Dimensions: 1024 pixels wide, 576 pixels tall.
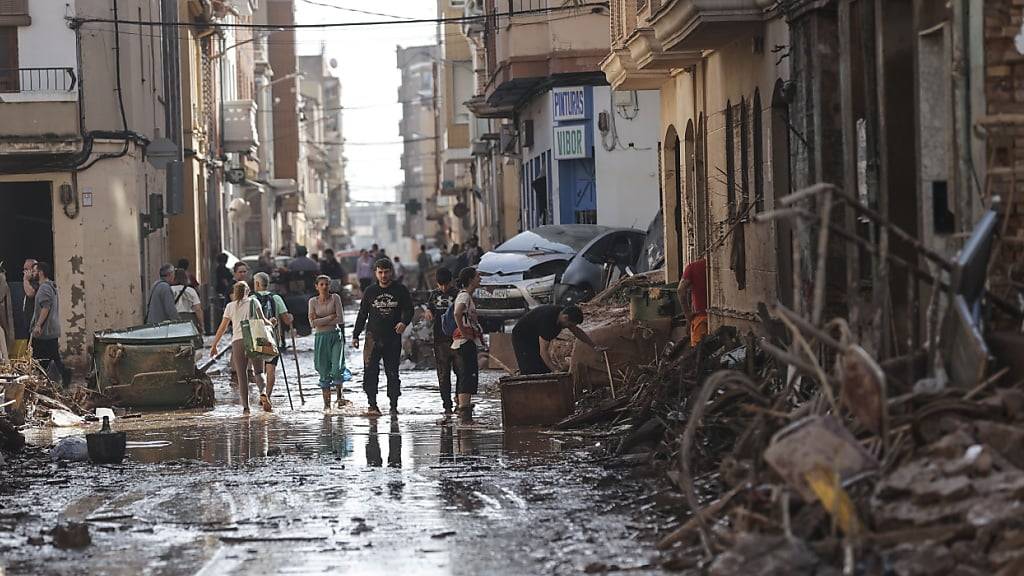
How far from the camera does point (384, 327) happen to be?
18.7 m

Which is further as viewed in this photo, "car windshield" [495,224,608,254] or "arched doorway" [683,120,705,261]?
"car windshield" [495,224,608,254]

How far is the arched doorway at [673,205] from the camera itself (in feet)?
79.7

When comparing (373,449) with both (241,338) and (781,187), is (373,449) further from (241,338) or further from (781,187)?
(241,338)

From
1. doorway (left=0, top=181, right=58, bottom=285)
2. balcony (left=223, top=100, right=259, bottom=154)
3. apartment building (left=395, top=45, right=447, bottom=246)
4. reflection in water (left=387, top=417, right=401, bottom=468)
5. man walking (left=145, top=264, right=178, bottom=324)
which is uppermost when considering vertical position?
apartment building (left=395, top=45, right=447, bottom=246)

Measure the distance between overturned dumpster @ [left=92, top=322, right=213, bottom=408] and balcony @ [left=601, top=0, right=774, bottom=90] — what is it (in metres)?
6.15

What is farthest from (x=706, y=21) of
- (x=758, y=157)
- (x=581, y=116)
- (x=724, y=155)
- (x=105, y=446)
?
(x=581, y=116)

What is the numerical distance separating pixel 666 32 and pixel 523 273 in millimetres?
9450

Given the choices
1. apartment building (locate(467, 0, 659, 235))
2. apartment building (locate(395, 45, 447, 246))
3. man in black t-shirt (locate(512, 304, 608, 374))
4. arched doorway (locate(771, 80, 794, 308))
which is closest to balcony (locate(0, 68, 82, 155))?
apartment building (locate(467, 0, 659, 235))

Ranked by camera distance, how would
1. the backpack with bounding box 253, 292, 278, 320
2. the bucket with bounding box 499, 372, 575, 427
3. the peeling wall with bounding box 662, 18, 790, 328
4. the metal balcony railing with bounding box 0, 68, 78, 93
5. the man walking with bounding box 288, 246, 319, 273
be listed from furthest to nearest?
the man walking with bounding box 288, 246, 319, 273 < the metal balcony railing with bounding box 0, 68, 78, 93 < the backpack with bounding box 253, 292, 278, 320 < the peeling wall with bounding box 662, 18, 790, 328 < the bucket with bounding box 499, 372, 575, 427

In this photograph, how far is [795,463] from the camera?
7.96 meters

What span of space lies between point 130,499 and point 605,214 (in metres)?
22.5

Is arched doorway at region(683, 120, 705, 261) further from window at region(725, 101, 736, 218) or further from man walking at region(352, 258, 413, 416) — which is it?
man walking at region(352, 258, 413, 416)

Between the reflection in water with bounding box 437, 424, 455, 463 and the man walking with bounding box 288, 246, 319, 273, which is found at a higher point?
the man walking with bounding box 288, 246, 319, 273

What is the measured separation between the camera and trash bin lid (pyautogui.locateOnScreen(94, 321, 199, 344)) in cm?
1981
